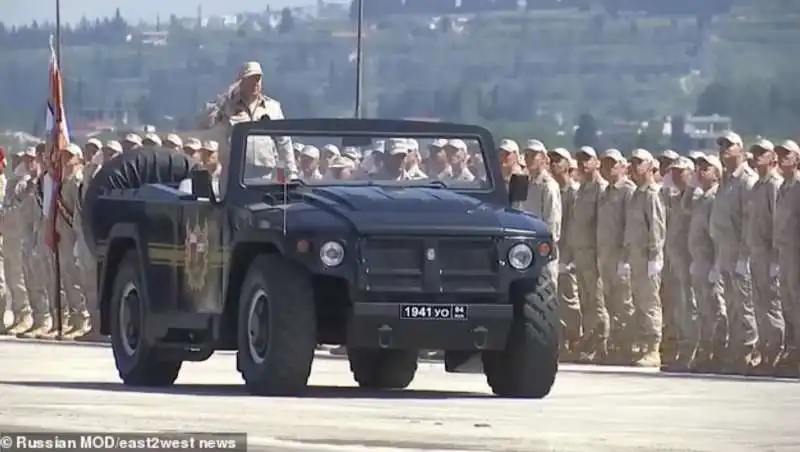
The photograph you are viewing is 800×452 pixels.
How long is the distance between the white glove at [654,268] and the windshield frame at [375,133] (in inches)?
251

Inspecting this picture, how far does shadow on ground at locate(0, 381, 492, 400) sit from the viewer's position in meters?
19.2

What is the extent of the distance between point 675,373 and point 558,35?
22.3 meters

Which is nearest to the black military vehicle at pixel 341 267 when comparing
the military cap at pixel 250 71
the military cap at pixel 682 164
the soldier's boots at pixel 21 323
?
the military cap at pixel 250 71

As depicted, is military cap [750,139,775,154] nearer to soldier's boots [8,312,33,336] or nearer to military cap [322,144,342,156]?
military cap [322,144,342,156]

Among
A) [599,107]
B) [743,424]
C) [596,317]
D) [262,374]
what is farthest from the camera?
[599,107]

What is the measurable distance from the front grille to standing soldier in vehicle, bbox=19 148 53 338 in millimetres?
12829

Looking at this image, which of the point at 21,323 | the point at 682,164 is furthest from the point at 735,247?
the point at 21,323

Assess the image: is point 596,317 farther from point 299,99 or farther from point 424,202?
point 299,99

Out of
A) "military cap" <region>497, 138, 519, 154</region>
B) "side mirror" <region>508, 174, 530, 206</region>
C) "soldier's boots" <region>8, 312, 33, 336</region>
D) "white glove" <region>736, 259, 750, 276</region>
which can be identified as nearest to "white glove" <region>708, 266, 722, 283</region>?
"white glove" <region>736, 259, 750, 276</region>

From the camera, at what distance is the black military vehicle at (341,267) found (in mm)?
18578

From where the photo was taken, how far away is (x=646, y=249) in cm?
2677

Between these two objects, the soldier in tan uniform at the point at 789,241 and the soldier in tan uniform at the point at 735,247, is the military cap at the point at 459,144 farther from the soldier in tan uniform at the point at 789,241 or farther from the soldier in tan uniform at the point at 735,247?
the soldier in tan uniform at the point at 735,247

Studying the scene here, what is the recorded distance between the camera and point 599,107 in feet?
147

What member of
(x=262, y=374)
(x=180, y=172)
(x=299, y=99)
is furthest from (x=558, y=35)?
(x=262, y=374)
